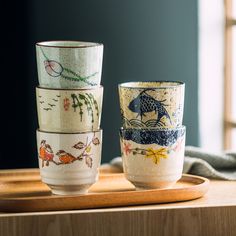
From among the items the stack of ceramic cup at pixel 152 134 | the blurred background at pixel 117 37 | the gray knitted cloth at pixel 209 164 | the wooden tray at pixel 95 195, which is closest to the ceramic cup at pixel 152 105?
the stack of ceramic cup at pixel 152 134

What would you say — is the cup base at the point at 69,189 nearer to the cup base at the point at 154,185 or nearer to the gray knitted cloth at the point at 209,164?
the cup base at the point at 154,185

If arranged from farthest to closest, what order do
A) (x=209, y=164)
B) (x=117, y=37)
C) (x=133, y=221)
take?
1. (x=117, y=37)
2. (x=209, y=164)
3. (x=133, y=221)

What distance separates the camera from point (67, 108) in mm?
1257

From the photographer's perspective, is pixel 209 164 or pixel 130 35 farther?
pixel 130 35

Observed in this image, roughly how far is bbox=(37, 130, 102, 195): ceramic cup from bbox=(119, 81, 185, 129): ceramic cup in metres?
0.07

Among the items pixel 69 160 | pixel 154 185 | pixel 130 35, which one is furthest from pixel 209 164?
pixel 130 35

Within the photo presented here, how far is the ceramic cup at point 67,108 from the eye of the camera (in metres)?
1.26

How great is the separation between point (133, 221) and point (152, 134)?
0.15m

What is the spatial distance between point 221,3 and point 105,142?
647 millimetres

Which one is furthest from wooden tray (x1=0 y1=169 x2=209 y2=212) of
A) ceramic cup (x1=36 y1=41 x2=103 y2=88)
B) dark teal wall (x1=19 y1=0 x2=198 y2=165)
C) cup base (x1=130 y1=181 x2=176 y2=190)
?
dark teal wall (x1=19 y1=0 x2=198 y2=165)

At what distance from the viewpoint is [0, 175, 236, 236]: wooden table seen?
1.20 metres

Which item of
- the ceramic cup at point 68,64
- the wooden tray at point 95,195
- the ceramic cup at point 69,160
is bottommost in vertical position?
the wooden tray at point 95,195

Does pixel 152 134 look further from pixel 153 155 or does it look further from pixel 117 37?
pixel 117 37

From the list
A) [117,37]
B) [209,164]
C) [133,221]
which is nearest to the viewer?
[133,221]
